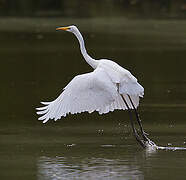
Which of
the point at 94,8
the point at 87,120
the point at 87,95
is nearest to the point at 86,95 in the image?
the point at 87,95

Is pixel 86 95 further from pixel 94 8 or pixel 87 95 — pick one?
pixel 94 8

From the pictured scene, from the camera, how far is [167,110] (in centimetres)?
1304

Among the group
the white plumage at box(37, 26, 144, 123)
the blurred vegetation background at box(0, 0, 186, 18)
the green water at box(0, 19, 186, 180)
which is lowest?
the blurred vegetation background at box(0, 0, 186, 18)

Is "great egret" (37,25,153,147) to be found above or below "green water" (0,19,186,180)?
above

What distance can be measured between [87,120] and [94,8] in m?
31.4

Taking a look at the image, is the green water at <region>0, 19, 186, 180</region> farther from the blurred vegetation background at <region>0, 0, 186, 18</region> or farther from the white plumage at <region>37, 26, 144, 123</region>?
the blurred vegetation background at <region>0, 0, 186, 18</region>

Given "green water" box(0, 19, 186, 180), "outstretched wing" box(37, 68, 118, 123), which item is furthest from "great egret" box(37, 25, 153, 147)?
"green water" box(0, 19, 186, 180)

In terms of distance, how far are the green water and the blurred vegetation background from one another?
12.3m

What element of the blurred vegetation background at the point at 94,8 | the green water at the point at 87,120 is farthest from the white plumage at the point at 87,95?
the blurred vegetation background at the point at 94,8

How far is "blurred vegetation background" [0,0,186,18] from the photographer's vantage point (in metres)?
38.4

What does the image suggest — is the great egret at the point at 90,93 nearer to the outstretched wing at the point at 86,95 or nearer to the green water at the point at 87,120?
the outstretched wing at the point at 86,95

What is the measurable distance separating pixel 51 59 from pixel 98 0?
3015 cm

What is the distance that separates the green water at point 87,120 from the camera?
905cm

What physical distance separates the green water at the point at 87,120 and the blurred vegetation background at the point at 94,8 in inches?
486
